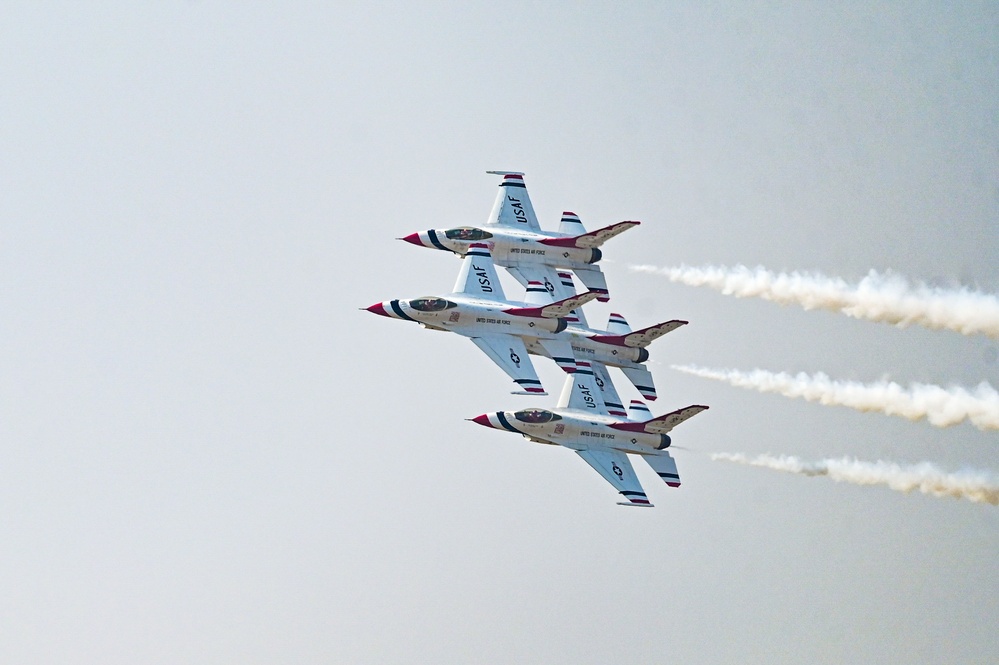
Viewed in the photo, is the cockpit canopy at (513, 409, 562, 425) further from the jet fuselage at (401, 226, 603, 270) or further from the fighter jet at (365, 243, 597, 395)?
the jet fuselage at (401, 226, 603, 270)

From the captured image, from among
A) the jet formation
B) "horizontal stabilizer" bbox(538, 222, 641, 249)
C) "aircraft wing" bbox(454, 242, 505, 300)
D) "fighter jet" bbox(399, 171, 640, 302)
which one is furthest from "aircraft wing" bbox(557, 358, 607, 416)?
"horizontal stabilizer" bbox(538, 222, 641, 249)

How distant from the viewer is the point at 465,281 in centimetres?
8475

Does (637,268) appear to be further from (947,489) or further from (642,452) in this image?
(947,489)

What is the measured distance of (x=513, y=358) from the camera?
8256 centimetres

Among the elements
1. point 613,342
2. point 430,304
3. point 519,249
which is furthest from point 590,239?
point 430,304

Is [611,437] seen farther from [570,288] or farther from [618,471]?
[570,288]

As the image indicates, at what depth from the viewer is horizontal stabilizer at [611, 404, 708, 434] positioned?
269ft

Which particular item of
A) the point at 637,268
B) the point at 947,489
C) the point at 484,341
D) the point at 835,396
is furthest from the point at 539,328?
the point at 947,489

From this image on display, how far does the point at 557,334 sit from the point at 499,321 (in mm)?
3027

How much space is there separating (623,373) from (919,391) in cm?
1606

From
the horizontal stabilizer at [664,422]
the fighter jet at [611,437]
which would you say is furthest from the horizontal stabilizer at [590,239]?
the horizontal stabilizer at [664,422]

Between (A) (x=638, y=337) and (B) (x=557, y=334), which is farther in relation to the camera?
(A) (x=638, y=337)

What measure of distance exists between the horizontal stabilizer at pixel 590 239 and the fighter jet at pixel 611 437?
904cm

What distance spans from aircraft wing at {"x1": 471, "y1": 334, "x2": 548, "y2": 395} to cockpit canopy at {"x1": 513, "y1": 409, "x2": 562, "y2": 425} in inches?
47.2
